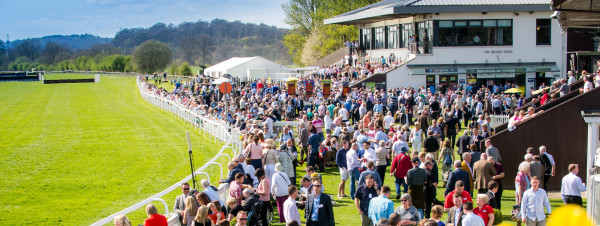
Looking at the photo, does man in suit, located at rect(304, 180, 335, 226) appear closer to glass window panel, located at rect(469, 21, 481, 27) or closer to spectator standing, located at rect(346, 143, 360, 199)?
spectator standing, located at rect(346, 143, 360, 199)

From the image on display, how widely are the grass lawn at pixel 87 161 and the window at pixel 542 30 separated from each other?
21.2 meters

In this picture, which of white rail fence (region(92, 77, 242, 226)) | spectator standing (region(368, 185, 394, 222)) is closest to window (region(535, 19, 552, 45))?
white rail fence (region(92, 77, 242, 226))

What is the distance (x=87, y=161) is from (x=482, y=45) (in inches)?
941

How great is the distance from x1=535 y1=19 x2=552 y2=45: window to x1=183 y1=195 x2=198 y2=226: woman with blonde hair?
3206 centimetres

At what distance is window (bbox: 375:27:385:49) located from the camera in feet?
143

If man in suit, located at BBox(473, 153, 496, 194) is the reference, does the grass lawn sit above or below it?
below

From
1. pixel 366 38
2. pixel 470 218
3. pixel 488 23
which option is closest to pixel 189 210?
pixel 470 218

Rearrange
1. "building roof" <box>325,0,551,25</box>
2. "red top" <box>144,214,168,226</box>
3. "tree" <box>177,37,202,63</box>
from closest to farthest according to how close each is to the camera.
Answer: "red top" <box>144,214,168,226</box> < "building roof" <box>325,0,551,25</box> < "tree" <box>177,37,202,63</box>

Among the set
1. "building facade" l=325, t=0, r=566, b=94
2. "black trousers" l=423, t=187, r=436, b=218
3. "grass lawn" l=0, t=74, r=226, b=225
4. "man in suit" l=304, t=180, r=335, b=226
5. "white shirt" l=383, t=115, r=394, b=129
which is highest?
"building facade" l=325, t=0, r=566, b=94

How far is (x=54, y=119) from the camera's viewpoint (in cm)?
3984

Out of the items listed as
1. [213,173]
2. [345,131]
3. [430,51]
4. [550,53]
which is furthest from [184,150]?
[550,53]

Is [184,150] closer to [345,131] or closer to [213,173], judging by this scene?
[213,173]

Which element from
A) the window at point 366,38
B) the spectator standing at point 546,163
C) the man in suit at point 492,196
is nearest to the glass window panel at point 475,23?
the window at point 366,38

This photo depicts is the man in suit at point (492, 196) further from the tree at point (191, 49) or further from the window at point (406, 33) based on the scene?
the tree at point (191, 49)
